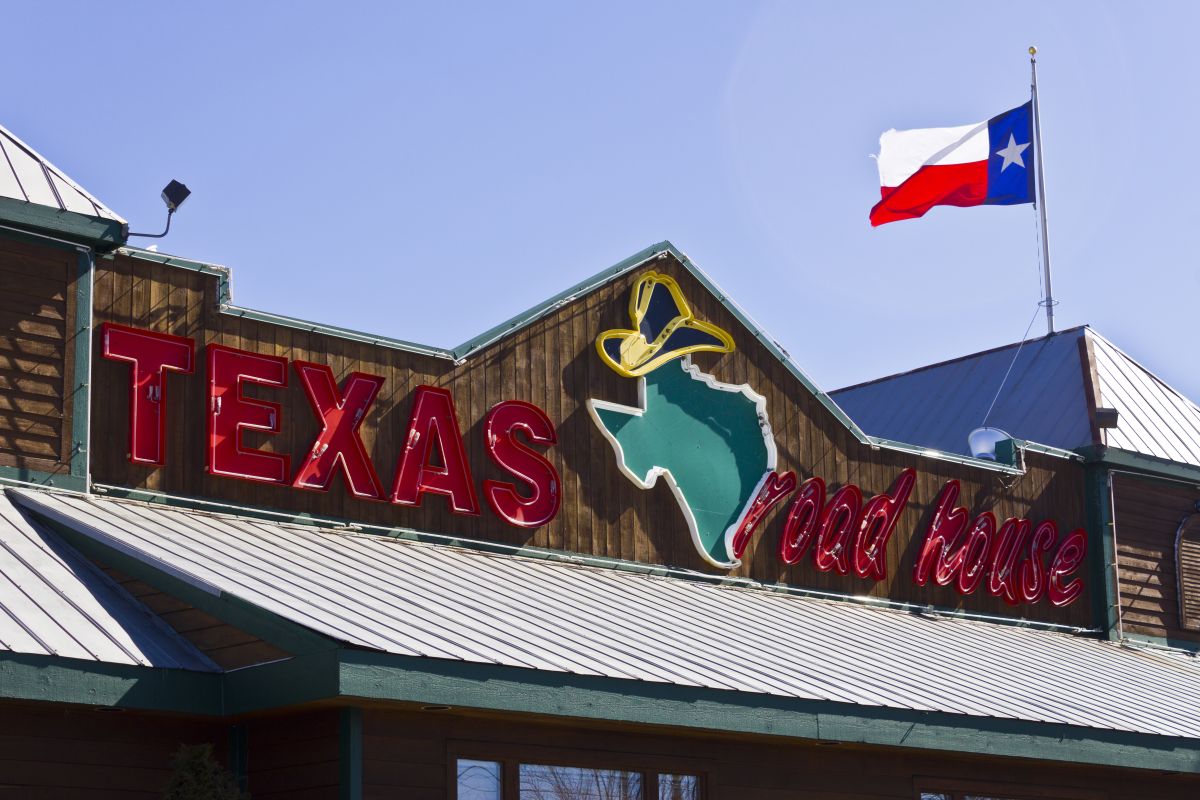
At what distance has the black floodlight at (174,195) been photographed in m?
15.8

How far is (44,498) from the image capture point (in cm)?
1482

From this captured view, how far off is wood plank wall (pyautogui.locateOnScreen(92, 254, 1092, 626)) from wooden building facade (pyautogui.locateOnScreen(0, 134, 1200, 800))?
0.12 feet

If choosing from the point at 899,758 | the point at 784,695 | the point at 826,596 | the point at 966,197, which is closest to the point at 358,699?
the point at 784,695

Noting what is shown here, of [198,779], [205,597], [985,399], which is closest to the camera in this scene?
[198,779]

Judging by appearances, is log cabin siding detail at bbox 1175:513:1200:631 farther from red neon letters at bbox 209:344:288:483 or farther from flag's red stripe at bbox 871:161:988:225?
red neon letters at bbox 209:344:288:483

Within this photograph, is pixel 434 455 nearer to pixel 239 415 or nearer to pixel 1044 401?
pixel 239 415

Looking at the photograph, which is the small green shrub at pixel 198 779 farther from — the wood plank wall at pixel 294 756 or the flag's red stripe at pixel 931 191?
the flag's red stripe at pixel 931 191

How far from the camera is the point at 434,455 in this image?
17938 mm

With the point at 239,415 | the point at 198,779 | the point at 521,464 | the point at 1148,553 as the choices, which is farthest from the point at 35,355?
the point at 1148,553

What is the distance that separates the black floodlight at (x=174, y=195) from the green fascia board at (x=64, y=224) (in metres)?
0.45

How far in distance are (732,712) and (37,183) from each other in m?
7.74

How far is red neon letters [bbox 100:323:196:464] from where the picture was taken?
51.6ft

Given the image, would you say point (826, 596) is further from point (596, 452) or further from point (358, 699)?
point (358, 699)

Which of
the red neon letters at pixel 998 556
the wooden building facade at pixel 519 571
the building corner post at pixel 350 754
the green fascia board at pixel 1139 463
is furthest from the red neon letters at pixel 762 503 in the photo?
the building corner post at pixel 350 754
